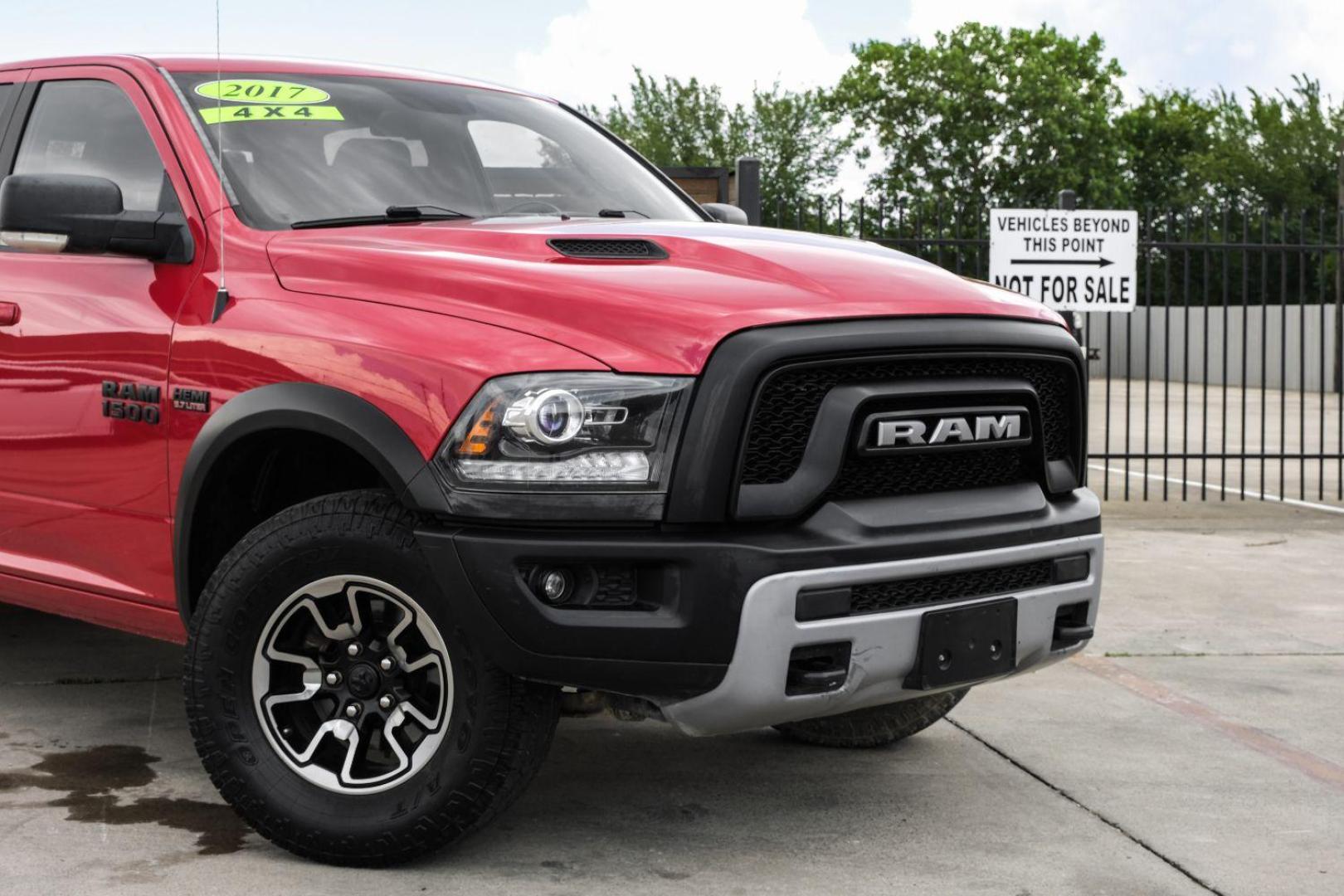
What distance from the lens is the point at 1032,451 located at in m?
3.88

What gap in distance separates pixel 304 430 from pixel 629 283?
79 cm

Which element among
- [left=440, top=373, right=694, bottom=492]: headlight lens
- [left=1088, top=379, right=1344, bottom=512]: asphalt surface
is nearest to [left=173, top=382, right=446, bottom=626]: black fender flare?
[left=440, top=373, right=694, bottom=492]: headlight lens

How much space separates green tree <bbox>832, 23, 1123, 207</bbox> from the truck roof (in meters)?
49.8

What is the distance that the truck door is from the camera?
4090 millimetres

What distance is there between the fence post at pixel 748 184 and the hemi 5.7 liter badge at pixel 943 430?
6.01 metres

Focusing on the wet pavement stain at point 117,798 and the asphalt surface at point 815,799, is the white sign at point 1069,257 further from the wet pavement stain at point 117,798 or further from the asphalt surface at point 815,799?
the wet pavement stain at point 117,798

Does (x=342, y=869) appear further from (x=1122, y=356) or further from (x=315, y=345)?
(x=1122, y=356)

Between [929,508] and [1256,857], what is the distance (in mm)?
1196

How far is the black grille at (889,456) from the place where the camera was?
3.38m

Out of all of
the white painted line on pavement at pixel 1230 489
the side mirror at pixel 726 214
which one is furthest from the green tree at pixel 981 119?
the side mirror at pixel 726 214

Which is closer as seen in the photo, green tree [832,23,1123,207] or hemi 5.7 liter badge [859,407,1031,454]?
hemi 5.7 liter badge [859,407,1031,454]

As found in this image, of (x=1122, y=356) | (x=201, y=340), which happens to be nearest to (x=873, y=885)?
(x=201, y=340)

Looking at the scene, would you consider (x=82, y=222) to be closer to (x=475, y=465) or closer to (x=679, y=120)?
(x=475, y=465)

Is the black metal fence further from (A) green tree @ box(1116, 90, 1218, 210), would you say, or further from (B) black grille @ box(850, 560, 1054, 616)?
A: (A) green tree @ box(1116, 90, 1218, 210)
